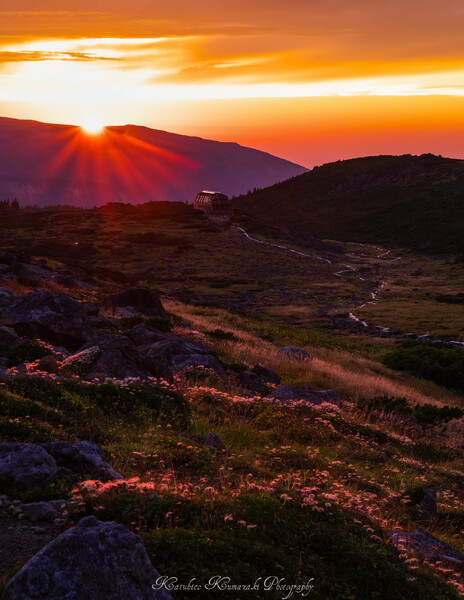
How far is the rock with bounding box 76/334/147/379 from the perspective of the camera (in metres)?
15.4

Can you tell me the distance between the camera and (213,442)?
454 inches

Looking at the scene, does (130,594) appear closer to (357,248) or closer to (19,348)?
(19,348)

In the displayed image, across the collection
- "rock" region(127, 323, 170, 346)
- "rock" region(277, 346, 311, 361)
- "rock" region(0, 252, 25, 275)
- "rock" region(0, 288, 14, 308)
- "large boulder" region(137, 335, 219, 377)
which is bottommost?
"rock" region(277, 346, 311, 361)

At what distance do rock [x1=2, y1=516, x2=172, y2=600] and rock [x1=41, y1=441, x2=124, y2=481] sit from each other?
293 centimetres

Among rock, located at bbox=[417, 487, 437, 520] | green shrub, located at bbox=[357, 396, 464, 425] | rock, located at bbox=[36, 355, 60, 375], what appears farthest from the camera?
green shrub, located at bbox=[357, 396, 464, 425]

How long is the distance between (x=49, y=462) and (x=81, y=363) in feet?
24.7

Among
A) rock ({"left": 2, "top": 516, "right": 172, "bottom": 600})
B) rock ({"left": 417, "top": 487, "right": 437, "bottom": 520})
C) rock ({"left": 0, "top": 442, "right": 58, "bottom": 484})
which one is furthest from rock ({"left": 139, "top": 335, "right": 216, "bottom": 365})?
rock ({"left": 2, "top": 516, "right": 172, "bottom": 600})

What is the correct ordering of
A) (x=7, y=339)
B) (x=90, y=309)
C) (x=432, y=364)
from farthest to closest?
(x=432, y=364) → (x=90, y=309) → (x=7, y=339)

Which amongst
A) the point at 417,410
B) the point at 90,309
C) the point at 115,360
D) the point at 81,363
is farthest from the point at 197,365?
the point at 90,309

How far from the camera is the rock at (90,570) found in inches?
193

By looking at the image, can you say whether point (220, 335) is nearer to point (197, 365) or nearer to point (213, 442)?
point (197, 365)

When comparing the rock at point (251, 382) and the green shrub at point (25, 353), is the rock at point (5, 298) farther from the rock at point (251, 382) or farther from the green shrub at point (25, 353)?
the rock at point (251, 382)

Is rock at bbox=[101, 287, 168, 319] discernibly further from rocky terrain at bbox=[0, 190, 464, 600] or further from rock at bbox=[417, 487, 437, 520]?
rock at bbox=[417, 487, 437, 520]

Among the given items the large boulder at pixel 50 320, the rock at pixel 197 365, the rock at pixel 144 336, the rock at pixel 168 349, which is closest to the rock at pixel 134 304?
the rock at pixel 144 336
